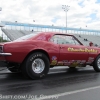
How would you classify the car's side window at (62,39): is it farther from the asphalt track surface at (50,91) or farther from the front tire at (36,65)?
the asphalt track surface at (50,91)

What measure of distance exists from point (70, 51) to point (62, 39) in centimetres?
52

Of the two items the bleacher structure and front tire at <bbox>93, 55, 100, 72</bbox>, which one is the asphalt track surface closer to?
front tire at <bbox>93, 55, 100, 72</bbox>

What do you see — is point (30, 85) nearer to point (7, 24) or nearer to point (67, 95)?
point (67, 95)

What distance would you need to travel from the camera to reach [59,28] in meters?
53.2

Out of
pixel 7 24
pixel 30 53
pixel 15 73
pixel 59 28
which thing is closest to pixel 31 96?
pixel 30 53

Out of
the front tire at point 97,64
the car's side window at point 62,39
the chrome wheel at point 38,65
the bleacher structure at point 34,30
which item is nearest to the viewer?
the chrome wheel at point 38,65

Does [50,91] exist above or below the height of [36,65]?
below

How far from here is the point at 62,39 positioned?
6.92 m

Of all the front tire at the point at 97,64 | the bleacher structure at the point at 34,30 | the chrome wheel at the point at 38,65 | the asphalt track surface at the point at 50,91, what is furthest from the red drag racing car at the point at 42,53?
the bleacher structure at the point at 34,30

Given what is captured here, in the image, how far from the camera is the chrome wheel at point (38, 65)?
20.0 feet

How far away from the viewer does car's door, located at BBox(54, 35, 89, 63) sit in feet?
22.0

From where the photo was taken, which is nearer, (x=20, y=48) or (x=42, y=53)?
(x=20, y=48)

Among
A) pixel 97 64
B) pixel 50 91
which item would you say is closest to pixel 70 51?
pixel 97 64

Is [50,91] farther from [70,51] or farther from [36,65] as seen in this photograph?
[70,51]
